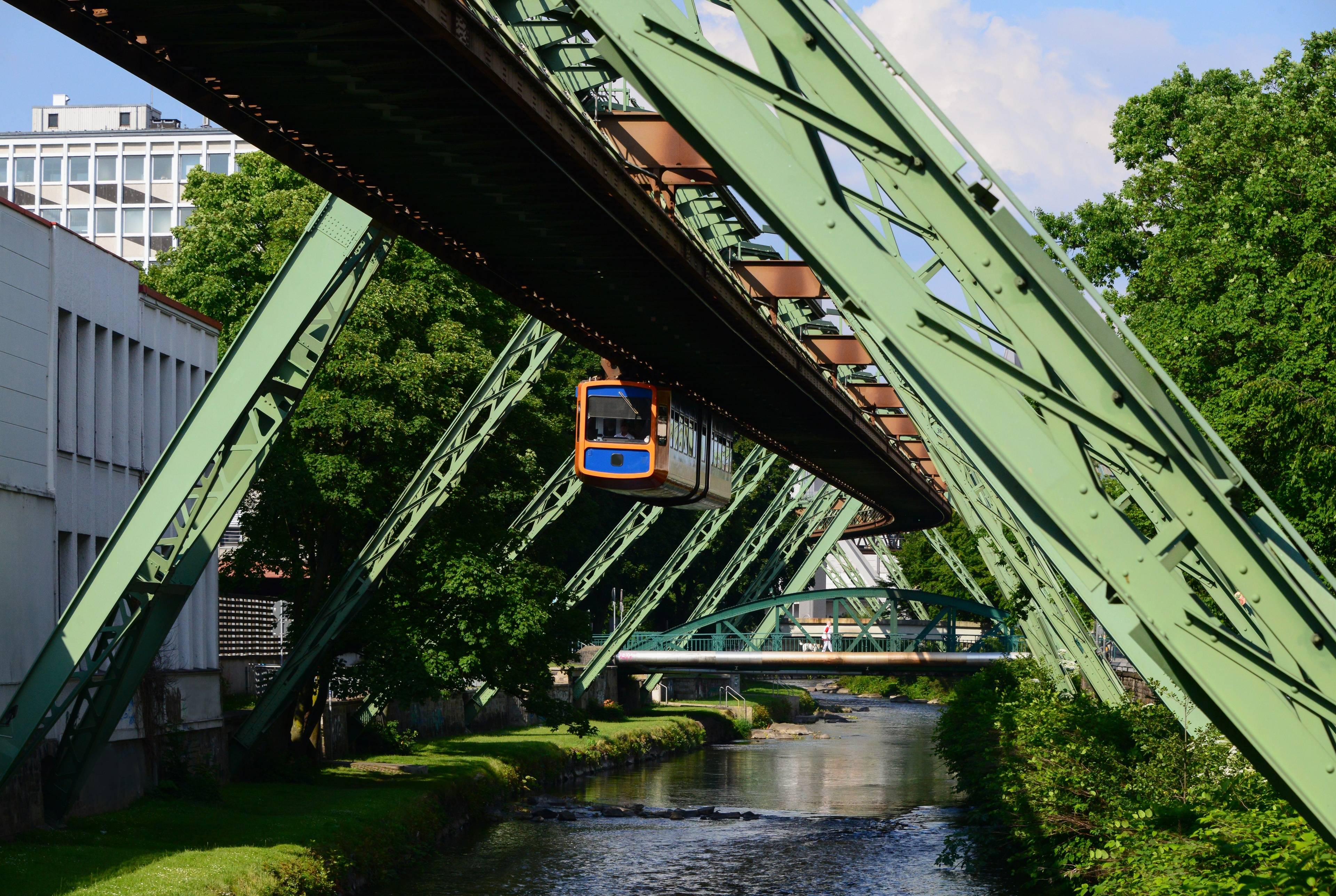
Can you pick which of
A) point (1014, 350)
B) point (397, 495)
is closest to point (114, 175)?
point (397, 495)

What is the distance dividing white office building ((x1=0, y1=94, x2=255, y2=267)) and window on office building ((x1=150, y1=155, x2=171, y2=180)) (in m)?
0.06

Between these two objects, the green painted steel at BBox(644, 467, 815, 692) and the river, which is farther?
the green painted steel at BBox(644, 467, 815, 692)

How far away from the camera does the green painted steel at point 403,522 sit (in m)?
25.7

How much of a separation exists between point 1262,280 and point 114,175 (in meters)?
104

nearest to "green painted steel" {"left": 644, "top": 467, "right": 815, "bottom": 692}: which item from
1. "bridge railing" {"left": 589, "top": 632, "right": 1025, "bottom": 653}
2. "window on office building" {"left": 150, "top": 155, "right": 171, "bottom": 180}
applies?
"bridge railing" {"left": 589, "top": 632, "right": 1025, "bottom": 653}

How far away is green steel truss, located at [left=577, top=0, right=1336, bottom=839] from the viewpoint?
445cm

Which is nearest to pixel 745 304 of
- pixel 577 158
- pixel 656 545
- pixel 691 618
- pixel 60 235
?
pixel 577 158

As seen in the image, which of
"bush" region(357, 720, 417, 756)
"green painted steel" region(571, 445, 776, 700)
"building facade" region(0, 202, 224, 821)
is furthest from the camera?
"green painted steel" region(571, 445, 776, 700)

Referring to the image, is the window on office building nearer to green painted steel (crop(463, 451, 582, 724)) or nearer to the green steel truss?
green painted steel (crop(463, 451, 582, 724))

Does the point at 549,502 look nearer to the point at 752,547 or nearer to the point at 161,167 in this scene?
the point at 752,547

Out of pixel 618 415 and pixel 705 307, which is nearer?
pixel 705 307

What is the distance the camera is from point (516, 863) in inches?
942

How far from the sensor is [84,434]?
2167 centimetres

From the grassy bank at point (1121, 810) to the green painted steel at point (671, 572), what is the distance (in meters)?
24.0
